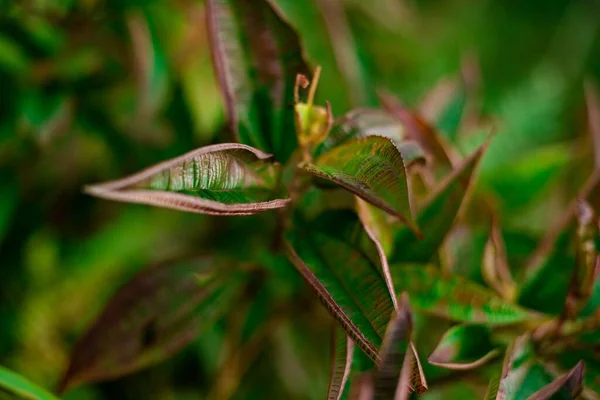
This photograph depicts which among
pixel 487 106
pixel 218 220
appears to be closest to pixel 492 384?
pixel 218 220

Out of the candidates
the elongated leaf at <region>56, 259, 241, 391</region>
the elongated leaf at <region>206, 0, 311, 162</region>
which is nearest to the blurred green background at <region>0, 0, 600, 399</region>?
the elongated leaf at <region>56, 259, 241, 391</region>

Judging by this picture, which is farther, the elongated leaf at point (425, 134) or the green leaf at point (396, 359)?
the elongated leaf at point (425, 134)

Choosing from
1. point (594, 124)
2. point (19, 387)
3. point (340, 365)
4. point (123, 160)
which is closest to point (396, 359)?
point (340, 365)

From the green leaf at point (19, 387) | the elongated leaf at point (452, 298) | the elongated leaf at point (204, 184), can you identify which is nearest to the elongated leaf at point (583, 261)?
the elongated leaf at point (452, 298)

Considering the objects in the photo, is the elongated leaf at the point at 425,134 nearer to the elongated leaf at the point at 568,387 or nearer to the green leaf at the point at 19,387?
the elongated leaf at the point at 568,387

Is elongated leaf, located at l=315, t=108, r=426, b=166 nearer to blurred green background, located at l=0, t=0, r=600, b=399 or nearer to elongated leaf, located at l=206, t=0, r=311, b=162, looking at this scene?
elongated leaf, located at l=206, t=0, r=311, b=162

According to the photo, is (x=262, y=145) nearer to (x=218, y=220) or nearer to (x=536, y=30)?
(x=218, y=220)
